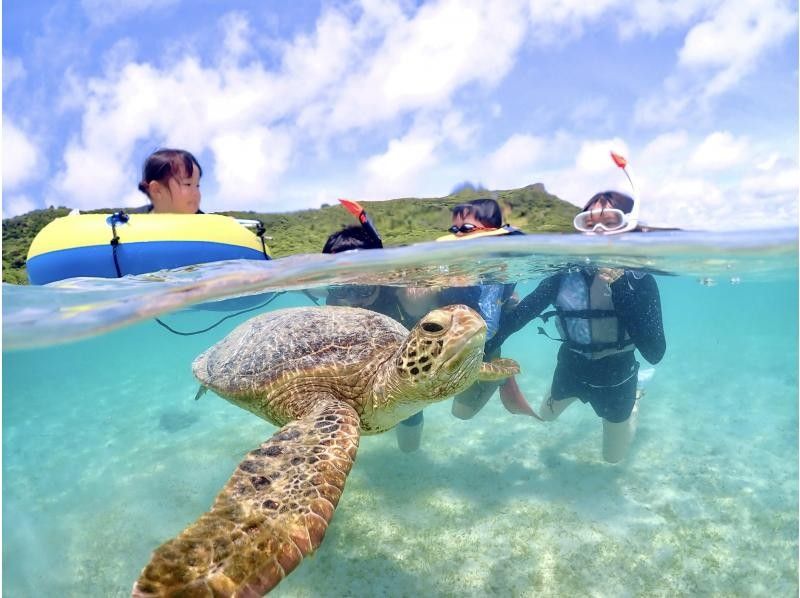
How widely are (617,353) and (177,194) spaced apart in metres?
7.22

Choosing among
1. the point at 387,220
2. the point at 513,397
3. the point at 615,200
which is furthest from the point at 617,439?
the point at 387,220

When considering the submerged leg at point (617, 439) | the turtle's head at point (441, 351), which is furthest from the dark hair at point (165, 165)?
the submerged leg at point (617, 439)

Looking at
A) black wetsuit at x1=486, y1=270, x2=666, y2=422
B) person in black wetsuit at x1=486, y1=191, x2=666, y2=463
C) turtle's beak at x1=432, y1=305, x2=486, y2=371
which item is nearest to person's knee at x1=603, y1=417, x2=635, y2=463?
person in black wetsuit at x1=486, y1=191, x2=666, y2=463

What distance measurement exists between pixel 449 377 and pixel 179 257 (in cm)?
413

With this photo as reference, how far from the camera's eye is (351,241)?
8.20 metres

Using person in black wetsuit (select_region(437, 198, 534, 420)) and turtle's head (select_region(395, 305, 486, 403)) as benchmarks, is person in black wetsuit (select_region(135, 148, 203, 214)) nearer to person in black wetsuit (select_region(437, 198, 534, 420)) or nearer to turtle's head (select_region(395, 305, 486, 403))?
turtle's head (select_region(395, 305, 486, 403))

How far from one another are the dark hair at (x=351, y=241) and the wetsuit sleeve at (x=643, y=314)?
163 inches

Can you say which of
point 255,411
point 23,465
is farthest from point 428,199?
point 23,465

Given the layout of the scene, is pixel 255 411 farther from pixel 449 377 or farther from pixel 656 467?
pixel 656 467

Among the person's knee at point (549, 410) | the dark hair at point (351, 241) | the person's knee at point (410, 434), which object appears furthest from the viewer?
the person's knee at point (549, 410)

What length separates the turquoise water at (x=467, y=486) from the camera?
5633 mm

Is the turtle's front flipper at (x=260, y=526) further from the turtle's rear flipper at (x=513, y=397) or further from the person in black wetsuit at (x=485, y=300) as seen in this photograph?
the turtle's rear flipper at (x=513, y=397)

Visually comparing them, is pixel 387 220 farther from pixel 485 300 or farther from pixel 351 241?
pixel 485 300

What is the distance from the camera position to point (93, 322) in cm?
850
